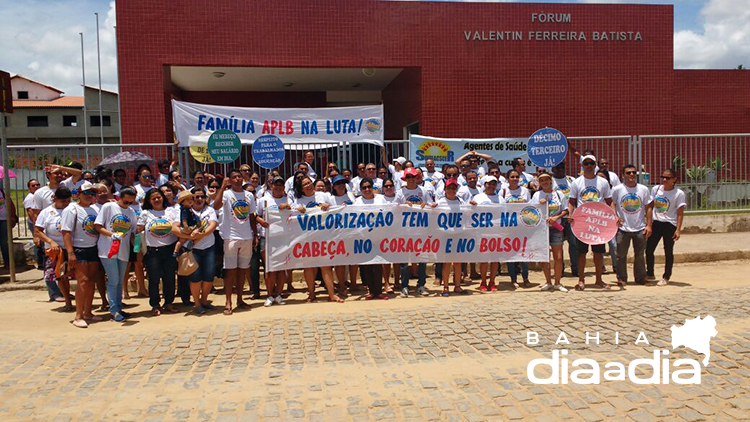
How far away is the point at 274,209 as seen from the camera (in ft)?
28.1

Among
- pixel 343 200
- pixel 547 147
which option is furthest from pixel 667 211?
pixel 343 200

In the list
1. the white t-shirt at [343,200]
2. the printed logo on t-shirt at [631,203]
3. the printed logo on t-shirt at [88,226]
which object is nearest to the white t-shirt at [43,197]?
the printed logo on t-shirt at [88,226]

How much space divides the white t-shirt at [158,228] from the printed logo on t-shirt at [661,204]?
7.07 m

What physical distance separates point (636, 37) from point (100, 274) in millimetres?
14762

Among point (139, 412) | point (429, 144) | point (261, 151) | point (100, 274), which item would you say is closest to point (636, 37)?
point (429, 144)

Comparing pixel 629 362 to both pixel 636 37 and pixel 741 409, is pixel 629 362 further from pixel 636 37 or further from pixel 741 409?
pixel 636 37

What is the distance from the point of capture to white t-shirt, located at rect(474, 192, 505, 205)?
9070 millimetres

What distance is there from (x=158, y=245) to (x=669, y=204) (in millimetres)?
7491

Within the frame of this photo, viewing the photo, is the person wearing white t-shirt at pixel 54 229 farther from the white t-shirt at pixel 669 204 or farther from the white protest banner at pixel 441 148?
the white t-shirt at pixel 669 204

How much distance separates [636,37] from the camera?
54.2ft

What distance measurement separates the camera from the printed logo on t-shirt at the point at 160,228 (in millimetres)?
7852

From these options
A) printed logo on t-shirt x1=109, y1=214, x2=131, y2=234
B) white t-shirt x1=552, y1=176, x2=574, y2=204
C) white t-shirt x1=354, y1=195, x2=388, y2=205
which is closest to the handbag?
printed logo on t-shirt x1=109, y1=214, x2=131, y2=234

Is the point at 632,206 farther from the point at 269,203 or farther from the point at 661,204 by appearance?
the point at 269,203

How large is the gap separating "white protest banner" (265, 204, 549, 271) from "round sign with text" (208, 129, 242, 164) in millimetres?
2425
